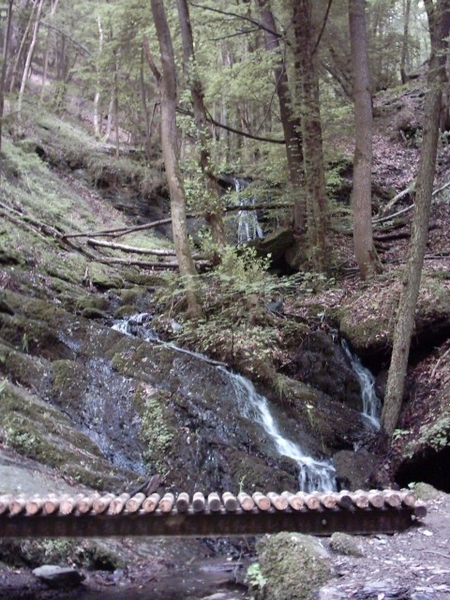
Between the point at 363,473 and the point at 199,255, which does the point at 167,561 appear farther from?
the point at 199,255

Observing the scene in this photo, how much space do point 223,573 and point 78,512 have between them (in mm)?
2038

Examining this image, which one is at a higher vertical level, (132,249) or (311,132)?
(311,132)

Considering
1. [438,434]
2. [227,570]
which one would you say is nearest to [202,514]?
[227,570]

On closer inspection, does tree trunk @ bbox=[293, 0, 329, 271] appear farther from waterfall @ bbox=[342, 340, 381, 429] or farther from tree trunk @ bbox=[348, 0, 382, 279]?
waterfall @ bbox=[342, 340, 381, 429]

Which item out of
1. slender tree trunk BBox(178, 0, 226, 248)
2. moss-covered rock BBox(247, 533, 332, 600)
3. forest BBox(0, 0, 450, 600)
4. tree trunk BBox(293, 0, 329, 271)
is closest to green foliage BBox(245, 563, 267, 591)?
moss-covered rock BBox(247, 533, 332, 600)

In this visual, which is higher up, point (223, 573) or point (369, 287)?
point (369, 287)

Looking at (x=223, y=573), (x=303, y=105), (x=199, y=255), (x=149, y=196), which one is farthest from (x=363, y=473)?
(x=149, y=196)

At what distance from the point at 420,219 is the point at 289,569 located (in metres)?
6.43

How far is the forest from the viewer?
8.59 meters

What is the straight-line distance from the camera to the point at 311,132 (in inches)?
522

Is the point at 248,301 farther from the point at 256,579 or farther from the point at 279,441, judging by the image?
the point at 256,579

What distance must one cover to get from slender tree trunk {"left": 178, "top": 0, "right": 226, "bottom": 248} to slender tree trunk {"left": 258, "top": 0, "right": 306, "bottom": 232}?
2.44m

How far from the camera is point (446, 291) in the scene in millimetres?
10906

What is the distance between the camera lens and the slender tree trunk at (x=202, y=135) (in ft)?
40.7
